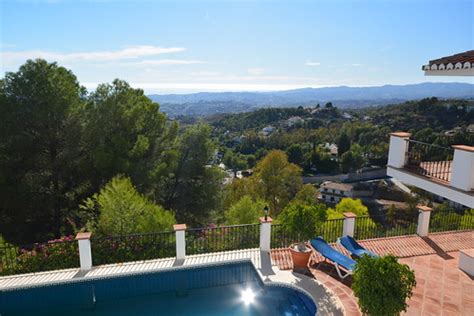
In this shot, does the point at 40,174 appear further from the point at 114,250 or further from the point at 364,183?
the point at 364,183

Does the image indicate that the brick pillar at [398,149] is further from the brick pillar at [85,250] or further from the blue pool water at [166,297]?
the brick pillar at [85,250]

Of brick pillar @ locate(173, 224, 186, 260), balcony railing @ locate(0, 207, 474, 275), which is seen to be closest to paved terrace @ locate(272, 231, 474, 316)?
balcony railing @ locate(0, 207, 474, 275)

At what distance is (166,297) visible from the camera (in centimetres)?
809

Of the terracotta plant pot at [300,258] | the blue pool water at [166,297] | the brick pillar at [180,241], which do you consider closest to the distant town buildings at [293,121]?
the terracotta plant pot at [300,258]

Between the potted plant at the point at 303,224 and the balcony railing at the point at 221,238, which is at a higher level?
the potted plant at the point at 303,224

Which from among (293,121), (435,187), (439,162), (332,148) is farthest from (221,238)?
(293,121)

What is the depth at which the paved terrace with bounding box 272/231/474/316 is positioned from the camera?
7.04 m

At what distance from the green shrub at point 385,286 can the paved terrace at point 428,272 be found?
1.39 m

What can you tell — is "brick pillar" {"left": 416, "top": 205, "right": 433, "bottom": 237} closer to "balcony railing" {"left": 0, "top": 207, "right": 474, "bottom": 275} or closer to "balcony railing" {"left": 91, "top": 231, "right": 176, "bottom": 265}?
"balcony railing" {"left": 0, "top": 207, "right": 474, "bottom": 275}

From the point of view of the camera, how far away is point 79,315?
7410 mm

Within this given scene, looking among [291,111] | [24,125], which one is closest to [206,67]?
[24,125]

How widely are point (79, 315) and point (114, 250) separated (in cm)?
203

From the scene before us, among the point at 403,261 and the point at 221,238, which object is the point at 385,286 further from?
Result: the point at 221,238

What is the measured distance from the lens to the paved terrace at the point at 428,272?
23.1 ft
